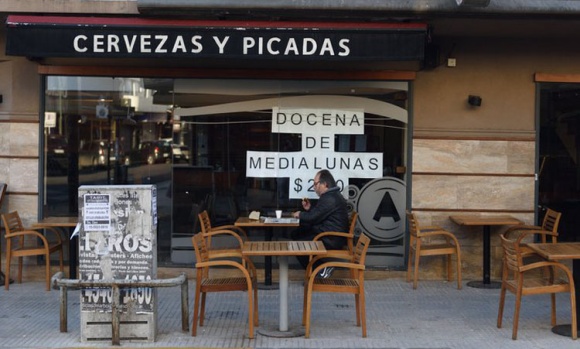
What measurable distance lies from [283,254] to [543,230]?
14.2 ft

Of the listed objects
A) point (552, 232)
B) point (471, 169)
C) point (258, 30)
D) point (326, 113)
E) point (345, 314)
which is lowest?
point (345, 314)

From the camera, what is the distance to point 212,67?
10398mm

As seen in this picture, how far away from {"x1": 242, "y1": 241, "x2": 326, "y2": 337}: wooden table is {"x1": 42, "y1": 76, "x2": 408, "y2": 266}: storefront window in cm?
289

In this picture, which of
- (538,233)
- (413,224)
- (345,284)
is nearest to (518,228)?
(538,233)

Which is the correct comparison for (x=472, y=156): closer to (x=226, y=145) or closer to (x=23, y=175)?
(x=226, y=145)

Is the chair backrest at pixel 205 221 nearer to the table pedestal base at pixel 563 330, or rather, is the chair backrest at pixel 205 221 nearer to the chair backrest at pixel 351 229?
the chair backrest at pixel 351 229

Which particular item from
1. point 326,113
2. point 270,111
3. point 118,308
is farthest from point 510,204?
point 118,308

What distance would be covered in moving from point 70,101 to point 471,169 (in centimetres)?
580

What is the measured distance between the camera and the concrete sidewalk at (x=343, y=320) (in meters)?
7.30

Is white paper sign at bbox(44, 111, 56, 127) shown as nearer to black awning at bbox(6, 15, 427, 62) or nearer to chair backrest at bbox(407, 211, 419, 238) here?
black awning at bbox(6, 15, 427, 62)

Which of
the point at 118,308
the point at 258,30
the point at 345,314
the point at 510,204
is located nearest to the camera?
the point at 118,308

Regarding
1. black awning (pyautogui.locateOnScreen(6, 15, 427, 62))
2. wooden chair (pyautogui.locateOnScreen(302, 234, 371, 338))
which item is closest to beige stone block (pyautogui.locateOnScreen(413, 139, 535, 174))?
black awning (pyautogui.locateOnScreen(6, 15, 427, 62))

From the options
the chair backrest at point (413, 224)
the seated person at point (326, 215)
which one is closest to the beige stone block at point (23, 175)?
the seated person at point (326, 215)

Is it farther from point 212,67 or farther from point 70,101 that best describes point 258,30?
point 70,101
